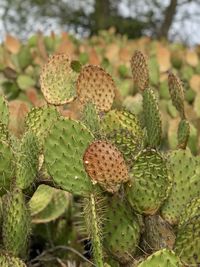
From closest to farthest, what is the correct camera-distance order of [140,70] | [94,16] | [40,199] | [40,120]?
[40,120], [140,70], [40,199], [94,16]

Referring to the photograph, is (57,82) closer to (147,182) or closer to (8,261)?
(147,182)

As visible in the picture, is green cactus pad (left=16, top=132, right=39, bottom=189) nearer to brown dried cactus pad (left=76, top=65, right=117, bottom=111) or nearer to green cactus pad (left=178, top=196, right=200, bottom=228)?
brown dried cactus pad (left=76, top=65, right=117, bottom=111)

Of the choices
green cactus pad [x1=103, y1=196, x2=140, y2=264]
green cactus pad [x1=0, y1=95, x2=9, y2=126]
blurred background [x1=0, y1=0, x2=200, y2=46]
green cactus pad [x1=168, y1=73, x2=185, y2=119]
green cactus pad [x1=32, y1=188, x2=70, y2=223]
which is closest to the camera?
green cactus pad [x1=103, y1=196, x2=140, y2=264]

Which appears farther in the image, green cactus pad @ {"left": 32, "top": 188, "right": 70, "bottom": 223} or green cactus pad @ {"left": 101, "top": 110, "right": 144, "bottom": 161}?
green cactus pad @ {"left": 32, "top": 188, "right": 70, "bottom": 223}

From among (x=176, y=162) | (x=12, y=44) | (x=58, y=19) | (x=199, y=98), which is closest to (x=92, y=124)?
(x=176, y=162)

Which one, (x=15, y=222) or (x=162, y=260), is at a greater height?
(x=162, y=260)

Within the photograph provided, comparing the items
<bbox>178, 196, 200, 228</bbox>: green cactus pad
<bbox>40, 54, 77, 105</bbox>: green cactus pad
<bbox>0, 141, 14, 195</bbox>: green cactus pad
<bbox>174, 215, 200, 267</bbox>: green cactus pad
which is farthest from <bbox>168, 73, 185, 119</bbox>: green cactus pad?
<bbox>0, 141, 14, 195</bbox>: green cactus pad

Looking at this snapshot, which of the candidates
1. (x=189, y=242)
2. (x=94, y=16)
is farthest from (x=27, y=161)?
(x=94, y=16)

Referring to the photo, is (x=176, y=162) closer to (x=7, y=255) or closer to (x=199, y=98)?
(x=7, y=255)
